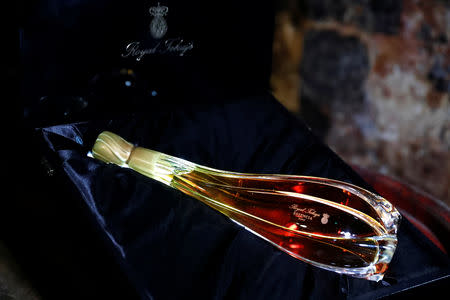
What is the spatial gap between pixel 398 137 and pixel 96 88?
2.44 ft

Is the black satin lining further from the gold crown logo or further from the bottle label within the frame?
the gold crown logo

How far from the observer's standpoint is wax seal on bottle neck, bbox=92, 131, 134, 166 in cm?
55

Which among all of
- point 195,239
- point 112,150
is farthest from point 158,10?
point 195,239

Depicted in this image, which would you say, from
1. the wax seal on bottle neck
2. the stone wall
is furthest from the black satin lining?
the stone wall

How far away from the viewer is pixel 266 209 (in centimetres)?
54

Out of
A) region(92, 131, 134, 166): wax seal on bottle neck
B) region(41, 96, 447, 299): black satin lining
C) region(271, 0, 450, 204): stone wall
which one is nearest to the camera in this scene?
region(41, 96, 447, 299): black satin lining

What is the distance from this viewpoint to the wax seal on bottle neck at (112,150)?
55cm

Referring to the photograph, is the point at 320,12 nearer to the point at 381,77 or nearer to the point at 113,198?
the point at 381,77

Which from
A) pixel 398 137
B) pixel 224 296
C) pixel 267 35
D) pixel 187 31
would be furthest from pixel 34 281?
pixel 398 137

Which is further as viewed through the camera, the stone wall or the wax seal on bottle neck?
the stone wall

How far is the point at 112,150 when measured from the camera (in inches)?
21.5

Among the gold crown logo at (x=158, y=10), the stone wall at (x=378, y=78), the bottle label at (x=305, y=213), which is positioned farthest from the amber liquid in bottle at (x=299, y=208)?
the stone wall at (x=378, y=78)

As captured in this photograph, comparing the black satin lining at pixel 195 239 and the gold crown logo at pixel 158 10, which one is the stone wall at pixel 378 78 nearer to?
the black satin lining at pixel 195 239

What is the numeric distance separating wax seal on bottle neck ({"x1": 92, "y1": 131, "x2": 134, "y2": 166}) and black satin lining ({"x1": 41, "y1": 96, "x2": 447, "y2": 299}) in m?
0.02
